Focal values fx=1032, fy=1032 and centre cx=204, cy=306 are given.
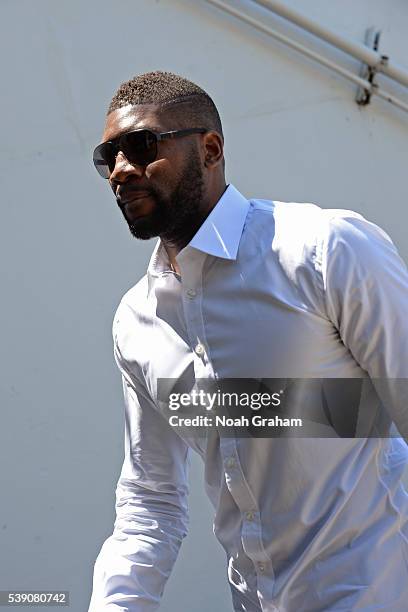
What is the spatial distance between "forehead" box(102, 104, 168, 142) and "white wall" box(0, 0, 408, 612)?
4.38 ft

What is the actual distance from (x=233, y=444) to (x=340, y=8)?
2.13 m

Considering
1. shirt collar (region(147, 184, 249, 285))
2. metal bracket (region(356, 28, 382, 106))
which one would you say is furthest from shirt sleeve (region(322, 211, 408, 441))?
metal bracket (region(356, 28, 382, 106))

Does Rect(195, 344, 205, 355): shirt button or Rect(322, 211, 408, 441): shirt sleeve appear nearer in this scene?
Rect(322, 211, 408, 441): shirt sleeve

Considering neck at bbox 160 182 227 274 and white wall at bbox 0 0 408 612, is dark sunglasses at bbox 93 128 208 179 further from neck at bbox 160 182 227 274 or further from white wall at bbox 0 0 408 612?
white wall at bbox 0 0 408 612

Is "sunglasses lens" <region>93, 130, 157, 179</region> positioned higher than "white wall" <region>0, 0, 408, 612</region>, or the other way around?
"sunglasses lens" <region>93, 130, 157, 179</region>

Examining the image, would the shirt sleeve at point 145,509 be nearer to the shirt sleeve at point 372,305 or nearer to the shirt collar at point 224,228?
the shirt collar at point 224,228

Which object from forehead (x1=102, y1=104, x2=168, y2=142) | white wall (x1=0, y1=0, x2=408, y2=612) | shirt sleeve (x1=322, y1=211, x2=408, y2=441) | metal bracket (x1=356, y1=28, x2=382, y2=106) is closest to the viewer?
shirt sleeve (x1=322, y1=211, x2=408, y2=441)

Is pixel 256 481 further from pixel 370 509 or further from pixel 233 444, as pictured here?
pixel 370 509

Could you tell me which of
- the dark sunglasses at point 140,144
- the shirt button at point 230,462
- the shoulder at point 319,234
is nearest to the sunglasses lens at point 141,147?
the dark sunglasses at point 140,144

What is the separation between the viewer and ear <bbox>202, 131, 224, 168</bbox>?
79.3 inches

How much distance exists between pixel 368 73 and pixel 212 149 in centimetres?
167

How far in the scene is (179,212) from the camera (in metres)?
1.96

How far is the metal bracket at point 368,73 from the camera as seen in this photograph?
11.6 feet

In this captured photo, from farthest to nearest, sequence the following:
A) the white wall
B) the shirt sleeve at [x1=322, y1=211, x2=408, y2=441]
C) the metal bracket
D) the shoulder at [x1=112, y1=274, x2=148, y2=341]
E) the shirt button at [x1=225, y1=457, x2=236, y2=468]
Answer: the metal bracket, the white wall, the shoulder at [x1=112, y1=274, x2=148, y2=341], the shirt button at [x1=225, y1=457, x2=236, y2=468], the shirt sleeve at [x1=322, y1=211, x2=408, y2=441]
